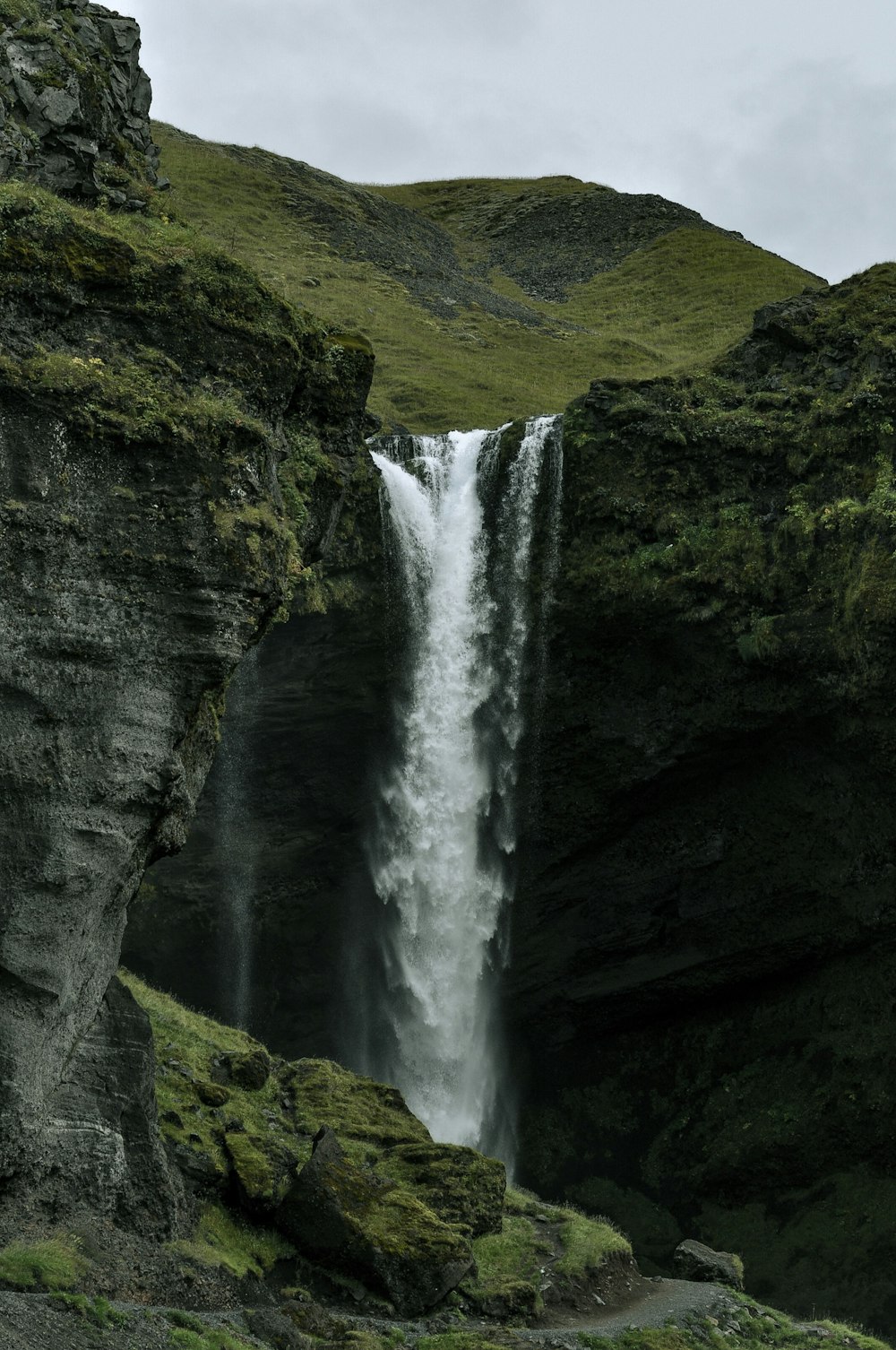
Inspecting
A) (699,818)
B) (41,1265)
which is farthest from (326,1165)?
(699,818)

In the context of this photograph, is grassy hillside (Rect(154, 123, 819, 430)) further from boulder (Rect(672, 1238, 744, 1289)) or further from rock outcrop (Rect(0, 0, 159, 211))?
boulder (Rect(672, 1238, 744, 1289))

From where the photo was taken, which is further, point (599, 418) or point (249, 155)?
point (249, 155)

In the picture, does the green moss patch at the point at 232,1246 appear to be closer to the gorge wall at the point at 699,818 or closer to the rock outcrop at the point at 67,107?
the rock outcrop at the point at 67,107

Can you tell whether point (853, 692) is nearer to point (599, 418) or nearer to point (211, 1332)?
point (599, 418)

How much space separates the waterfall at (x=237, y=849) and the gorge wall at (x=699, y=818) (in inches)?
15.6

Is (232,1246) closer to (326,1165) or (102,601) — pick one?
(326,1165)

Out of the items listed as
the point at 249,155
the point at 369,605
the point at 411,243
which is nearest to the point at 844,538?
the point at 369,605

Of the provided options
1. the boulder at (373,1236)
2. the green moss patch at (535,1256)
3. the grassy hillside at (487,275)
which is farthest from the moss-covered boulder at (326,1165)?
the grassy hillside at (487,275)

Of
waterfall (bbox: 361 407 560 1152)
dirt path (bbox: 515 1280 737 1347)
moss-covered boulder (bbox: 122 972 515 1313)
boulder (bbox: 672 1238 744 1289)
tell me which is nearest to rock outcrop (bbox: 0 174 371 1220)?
moss-covered boulder (bbox: 122 972 515 1313)

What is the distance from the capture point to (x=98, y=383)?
15648 mm

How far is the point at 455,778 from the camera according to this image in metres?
32.6

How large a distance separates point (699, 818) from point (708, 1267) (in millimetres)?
10446

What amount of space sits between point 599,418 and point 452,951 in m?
12.8

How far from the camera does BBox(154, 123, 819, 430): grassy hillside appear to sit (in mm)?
51031
